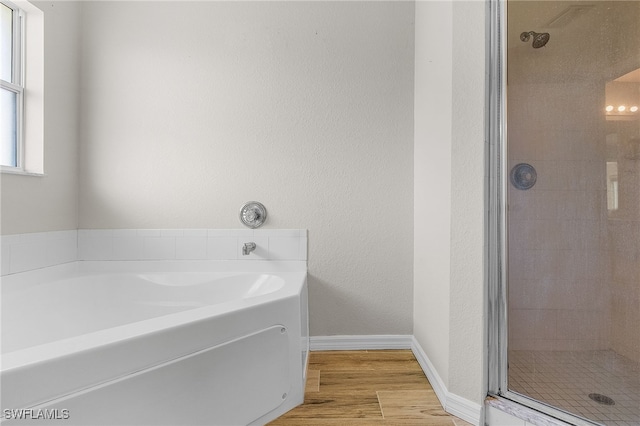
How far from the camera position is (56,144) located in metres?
1.85

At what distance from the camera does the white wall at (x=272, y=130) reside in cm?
201

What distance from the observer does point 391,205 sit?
2.04 meters

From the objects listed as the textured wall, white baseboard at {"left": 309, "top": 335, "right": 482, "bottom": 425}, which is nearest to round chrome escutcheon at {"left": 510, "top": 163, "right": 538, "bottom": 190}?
the textured wall

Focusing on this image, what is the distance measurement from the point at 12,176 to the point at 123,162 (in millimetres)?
536

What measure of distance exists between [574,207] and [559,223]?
8 cm

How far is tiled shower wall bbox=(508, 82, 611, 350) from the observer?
124 centimetres

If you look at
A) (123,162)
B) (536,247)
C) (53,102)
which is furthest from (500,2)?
(53,102)

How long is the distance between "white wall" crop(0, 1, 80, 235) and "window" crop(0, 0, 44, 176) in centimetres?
3

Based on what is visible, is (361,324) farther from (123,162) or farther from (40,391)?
(123,162)

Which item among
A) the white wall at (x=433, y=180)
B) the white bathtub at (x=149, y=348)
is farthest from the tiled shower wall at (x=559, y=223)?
the white bathtub at (x=149, y=348)

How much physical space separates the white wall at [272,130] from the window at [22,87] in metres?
0.26

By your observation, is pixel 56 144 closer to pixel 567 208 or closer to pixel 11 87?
pixel 11 87

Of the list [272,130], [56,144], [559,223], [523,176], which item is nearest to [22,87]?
[56,144]

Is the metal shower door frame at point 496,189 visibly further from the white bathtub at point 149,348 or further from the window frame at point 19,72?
the window frame at point 19,72
